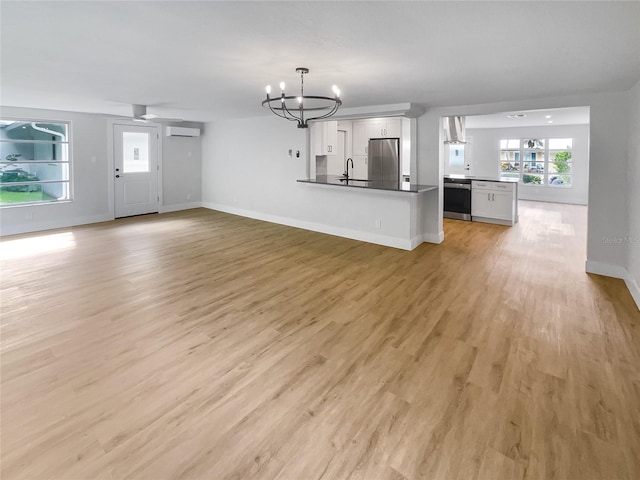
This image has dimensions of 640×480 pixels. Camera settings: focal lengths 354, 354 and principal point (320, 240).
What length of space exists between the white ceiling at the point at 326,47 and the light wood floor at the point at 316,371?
222 cm

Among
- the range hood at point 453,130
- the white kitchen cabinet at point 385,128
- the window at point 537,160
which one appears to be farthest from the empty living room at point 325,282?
the window at point 537,160

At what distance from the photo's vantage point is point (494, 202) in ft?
24.8

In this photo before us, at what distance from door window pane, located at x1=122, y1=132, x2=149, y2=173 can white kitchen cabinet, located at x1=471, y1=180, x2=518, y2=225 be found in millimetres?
7512

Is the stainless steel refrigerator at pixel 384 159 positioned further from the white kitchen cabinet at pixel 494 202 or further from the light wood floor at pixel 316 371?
the light wood floor at pixel 316 371

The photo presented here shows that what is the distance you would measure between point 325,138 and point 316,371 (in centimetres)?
579

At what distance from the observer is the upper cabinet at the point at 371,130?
26.1ft

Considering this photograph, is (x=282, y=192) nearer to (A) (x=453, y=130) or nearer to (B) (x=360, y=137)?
(B) (x=360, y=137)

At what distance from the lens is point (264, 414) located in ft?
6.59

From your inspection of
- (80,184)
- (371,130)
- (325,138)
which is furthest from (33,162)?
(371,130)

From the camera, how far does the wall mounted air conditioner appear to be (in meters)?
8.40

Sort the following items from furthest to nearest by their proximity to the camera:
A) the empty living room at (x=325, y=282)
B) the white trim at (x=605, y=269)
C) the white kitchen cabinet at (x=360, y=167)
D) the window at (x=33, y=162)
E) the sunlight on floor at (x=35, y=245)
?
the white kitchen cabinet at (x=360, y=167) < the window at (x=33, y=162) < the sunlight on floor at (x=35, y=245) < the white trim at (x=605, y=269) < the empty living room at (x=325, y=282)

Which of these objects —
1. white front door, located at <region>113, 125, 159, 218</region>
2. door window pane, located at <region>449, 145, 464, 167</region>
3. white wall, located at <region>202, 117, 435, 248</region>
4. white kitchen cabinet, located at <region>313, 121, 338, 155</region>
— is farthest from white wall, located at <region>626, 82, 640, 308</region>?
white front door, located at <region>113, 125, 159, 218</region>

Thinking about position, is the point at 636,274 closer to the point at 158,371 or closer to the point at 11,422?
the point at 158,371

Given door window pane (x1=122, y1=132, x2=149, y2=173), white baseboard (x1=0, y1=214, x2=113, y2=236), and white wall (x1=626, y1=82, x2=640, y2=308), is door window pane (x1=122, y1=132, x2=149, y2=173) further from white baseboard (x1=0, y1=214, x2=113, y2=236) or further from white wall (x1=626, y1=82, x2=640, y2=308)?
white wall (x1=626, y1=82, x2=640, y2=308)
